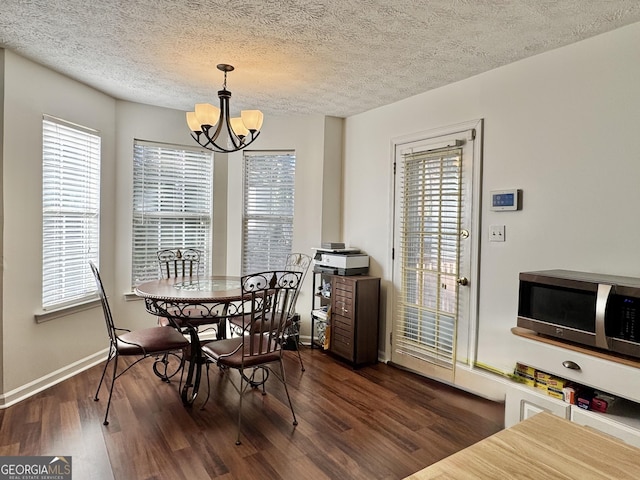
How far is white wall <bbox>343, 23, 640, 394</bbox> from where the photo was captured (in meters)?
2.31

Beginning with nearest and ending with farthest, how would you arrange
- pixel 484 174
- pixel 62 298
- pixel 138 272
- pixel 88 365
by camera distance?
pixel 484 174 → pixel 62 298 → pixel 88 365 → pixel 138 272

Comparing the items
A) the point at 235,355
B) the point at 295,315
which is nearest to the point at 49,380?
the point at 235,355

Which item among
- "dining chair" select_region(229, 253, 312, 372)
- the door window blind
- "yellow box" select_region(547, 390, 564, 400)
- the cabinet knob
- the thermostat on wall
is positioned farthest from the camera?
"dining chair" select_region(229, 253, 312, 372)

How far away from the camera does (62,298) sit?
11.1 ft

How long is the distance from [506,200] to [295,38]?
1.83 meters

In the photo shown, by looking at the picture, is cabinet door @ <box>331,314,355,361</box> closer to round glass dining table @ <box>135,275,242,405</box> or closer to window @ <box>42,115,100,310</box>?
round glass dining table @ <box>135,275,242,405</box>

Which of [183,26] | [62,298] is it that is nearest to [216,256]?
[62,298]

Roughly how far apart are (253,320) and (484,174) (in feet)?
6.71

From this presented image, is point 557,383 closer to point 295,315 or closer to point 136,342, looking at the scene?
point 295,315

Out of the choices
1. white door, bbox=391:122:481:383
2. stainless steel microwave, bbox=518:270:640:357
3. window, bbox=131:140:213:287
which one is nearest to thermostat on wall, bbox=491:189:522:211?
white door, bbox=391:122:481:383

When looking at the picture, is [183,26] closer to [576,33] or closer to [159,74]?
[159,74]

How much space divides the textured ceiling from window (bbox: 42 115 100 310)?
0.55 m

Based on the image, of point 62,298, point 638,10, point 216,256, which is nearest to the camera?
point 638,10

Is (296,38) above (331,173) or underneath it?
above
